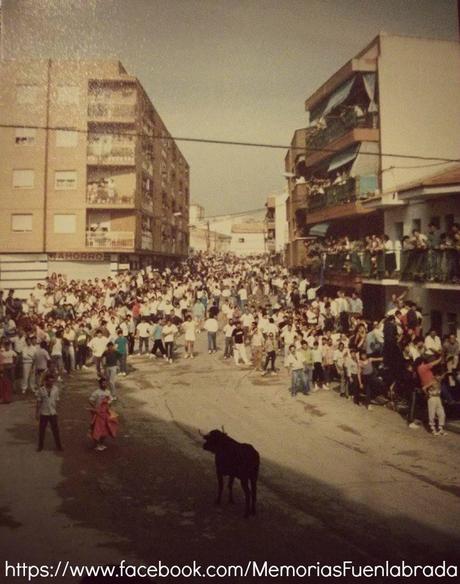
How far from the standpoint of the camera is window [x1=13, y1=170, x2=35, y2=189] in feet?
115

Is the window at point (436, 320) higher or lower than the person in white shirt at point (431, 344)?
higher

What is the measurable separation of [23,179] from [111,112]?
699 cm

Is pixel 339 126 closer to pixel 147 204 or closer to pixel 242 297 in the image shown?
pixel 242 297

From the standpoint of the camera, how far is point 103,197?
37.4 meters

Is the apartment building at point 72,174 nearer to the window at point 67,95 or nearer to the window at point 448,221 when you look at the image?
the window at point 67,95

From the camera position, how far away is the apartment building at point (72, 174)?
110 feet

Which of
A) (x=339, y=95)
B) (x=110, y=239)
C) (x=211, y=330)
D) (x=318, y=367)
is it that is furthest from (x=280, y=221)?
(x=318, y=367)

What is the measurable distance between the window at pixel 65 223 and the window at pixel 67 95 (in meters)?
7.07

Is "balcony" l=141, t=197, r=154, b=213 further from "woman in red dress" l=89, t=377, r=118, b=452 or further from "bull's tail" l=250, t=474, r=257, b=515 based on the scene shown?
"bull's tail" l=250, t=474, r=257, b=515

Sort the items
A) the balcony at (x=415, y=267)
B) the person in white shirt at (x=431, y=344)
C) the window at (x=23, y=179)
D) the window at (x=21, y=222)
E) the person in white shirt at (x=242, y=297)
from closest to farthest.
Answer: the person in white shirt at (x=431, y=344) < the balcony at (x=415, y=267) < the person in white shirt at (x=242, y=297) < the window at (x=23, y=179) < the window at (x=21, y=222)

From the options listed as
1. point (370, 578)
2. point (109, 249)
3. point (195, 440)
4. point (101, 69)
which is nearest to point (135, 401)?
point (195, 440)

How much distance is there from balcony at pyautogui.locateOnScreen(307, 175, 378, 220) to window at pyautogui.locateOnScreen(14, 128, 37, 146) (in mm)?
17597

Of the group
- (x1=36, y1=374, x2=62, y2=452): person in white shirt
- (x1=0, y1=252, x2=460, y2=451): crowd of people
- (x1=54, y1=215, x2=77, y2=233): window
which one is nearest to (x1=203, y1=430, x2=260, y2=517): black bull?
(x1=0, y1=252, x2=460, y2=451): crowd of people

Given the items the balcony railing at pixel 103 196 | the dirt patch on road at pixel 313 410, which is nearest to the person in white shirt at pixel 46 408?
the dirt patch on road at pixel 313 410
